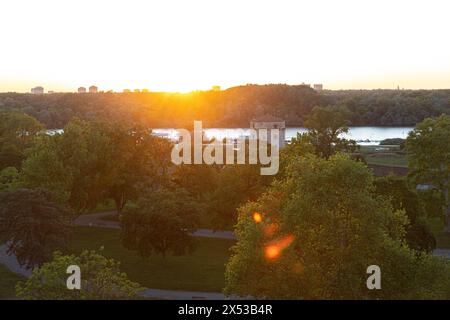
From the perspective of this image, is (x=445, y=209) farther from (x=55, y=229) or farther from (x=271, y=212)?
(x=55, y=229)

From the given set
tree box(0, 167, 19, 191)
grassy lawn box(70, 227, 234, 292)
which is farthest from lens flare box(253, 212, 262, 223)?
tree box(0, 167, 19, 191)

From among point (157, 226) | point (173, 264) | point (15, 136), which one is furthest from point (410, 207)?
point (15, 136)

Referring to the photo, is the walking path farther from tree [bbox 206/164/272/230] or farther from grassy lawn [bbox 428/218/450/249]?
tree [bbox 206/164/272/230]

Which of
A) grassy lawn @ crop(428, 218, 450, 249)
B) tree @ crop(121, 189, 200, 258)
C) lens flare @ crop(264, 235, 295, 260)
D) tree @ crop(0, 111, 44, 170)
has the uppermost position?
tree @ crop(0, 111, 44, 170)

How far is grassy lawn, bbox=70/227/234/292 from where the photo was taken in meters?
44.2

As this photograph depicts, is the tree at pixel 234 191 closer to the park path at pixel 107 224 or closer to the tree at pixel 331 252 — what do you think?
the park path at pixel 107 224

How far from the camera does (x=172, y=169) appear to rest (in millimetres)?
80438

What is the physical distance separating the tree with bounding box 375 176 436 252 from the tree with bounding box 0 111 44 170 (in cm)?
4772

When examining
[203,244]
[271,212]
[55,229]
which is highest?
[271,212]

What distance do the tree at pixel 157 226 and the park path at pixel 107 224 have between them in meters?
10.3

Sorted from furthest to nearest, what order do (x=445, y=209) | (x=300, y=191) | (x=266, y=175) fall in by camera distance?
(x=445, y=209) → (x=266, y=175) → (x=300, y=191)
